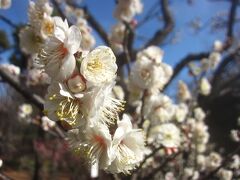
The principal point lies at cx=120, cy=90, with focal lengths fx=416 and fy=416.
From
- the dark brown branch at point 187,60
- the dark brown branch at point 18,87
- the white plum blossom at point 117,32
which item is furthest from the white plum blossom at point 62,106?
the dark brown branch at point 187,60

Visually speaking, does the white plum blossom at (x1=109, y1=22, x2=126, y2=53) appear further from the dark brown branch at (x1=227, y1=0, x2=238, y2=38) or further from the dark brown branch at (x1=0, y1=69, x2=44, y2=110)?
the dark brown branch at (x1=227, y1=0, x2=238, y2=38)

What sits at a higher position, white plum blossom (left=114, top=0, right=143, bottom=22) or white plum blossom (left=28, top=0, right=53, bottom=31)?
white plum blossom (left=114, top=0, right=143, bottom=22)

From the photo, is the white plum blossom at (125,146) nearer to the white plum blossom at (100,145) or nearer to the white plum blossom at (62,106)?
the white plum blossom at (100,145)

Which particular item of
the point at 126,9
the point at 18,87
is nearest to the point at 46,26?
the point at 18,87

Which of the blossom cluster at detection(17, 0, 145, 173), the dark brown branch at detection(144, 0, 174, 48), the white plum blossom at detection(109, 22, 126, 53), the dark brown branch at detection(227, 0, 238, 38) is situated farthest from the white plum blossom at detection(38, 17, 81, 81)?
the dark brown branch at detection(227, 0, 238, 38)

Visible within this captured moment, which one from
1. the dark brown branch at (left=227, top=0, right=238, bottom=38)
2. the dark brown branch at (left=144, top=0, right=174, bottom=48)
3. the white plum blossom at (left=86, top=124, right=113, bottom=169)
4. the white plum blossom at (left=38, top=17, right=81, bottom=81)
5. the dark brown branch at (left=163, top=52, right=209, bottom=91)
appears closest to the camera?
the white plum blossom at (left=38, top=17, right=81, bottom=81)

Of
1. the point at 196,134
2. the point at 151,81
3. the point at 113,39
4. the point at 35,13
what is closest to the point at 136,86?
the point at 151,81
